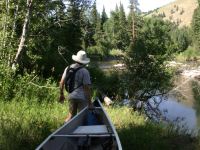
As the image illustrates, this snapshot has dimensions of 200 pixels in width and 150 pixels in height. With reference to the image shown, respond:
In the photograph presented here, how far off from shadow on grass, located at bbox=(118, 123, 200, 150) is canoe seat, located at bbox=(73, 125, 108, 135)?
679 mm

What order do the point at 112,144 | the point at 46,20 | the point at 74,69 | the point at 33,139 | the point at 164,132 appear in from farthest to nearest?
the point at 46,20
the point at 164,132
the point at 74,69
the point at 33,139
the point at 112,144

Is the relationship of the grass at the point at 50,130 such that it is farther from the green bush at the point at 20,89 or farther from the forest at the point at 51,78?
the green bush at the point at 20,89

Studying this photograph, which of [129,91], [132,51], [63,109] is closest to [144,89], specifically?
[129,91]

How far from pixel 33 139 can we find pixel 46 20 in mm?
8485

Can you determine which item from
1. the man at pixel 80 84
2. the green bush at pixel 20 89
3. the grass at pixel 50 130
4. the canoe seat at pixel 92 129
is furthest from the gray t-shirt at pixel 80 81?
the green bush at pixel 20 89

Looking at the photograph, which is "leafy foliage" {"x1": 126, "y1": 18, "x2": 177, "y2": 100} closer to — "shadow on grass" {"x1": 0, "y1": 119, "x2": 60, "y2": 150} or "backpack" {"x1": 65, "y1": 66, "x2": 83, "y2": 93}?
"backpack" {"x1": 65, "y1": 66, "x2": 83, "y2": 93}

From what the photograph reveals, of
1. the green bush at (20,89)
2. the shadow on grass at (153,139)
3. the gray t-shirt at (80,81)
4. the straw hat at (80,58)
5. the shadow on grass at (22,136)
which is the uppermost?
the straw hat at (80,58)

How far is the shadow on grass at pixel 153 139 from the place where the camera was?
27.2 feet

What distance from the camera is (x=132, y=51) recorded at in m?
17.2

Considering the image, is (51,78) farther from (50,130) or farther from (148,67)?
(50,130)

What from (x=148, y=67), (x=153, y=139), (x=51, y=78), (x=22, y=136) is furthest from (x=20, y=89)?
(x=148, y=67)

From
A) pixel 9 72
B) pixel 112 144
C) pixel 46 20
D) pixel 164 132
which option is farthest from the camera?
pixel 46 20

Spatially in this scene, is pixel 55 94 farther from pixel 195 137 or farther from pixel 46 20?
pixel 195 137

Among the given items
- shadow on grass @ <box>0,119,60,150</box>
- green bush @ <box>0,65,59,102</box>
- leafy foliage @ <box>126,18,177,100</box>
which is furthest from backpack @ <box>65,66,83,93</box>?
leafy foliage @ <box>126,18,177,100</box>
